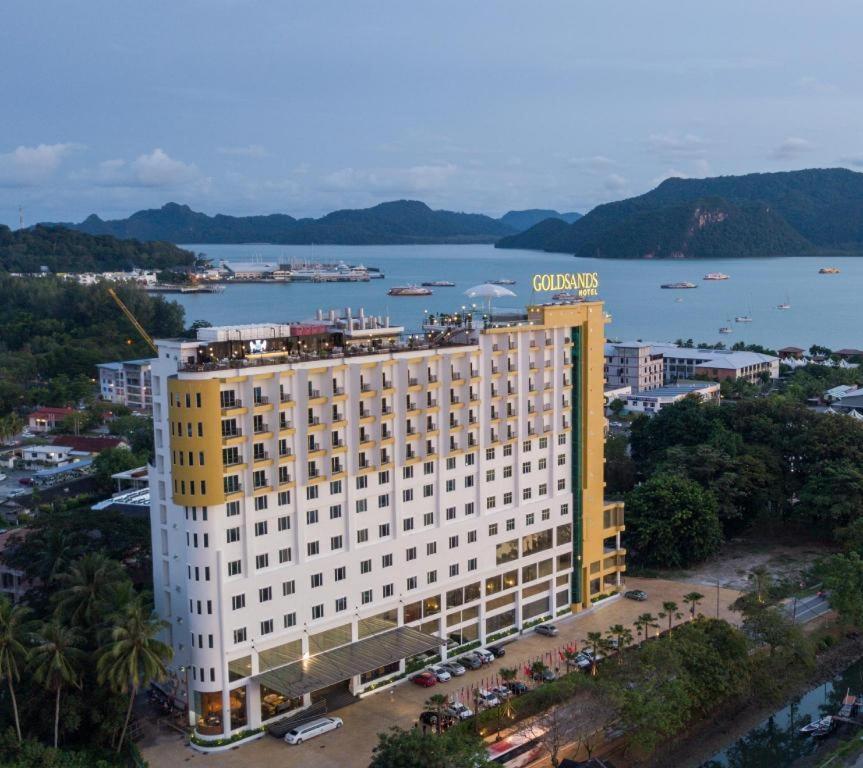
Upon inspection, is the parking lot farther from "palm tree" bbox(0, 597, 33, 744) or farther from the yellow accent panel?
the yellow accent panel

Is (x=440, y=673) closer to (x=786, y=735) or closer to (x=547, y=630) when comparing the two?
(x=547, y=630)

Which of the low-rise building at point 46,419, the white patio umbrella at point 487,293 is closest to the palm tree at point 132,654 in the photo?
the white patio umbrella at point 487,293

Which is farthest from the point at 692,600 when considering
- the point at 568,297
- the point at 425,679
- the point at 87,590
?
the point at 87,590

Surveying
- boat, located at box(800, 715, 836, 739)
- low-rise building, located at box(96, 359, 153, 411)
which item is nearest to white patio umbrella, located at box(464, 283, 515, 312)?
boat, located at box(800, 715, 836, 739)

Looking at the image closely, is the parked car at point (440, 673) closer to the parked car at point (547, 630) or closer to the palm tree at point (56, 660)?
the parked car at point (547, 630)

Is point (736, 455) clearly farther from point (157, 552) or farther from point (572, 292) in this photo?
point (157, 552)

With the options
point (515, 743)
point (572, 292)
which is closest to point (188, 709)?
point (515, 743)
